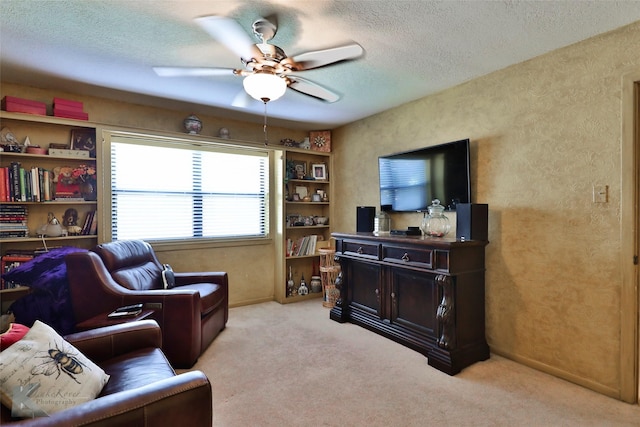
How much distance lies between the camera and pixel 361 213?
381 cm

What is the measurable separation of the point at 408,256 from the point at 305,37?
6.35ft

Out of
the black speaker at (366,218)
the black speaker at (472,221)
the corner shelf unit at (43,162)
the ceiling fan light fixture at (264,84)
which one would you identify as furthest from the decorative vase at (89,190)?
the black speaker at (472,221)

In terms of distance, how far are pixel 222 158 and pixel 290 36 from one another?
225 cm

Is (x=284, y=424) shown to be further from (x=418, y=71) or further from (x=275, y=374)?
(x=418, y=71)

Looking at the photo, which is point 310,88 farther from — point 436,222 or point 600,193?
point 600,193

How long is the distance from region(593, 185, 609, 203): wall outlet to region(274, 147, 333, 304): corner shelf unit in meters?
3.05

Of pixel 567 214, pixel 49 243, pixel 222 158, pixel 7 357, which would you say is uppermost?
pixel 222 158

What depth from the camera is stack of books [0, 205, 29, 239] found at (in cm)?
284

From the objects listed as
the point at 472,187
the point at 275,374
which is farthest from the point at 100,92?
the point at 472,187

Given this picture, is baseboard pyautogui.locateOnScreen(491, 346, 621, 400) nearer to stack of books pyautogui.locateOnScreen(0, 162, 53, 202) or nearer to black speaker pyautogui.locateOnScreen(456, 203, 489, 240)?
black speaker pyautogui.locateOnScreen(456, 203, 489, 240)

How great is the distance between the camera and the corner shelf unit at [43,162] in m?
2.90

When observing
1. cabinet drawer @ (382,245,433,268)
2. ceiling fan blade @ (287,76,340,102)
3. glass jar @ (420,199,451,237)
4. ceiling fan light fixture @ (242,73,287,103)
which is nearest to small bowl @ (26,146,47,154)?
ceiling fan light fixture @ (242,73,287,103)

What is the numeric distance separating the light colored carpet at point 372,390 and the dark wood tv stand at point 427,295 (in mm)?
121

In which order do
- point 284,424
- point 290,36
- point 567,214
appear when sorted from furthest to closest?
point 567,214 → point 290,36 → point 284,424
